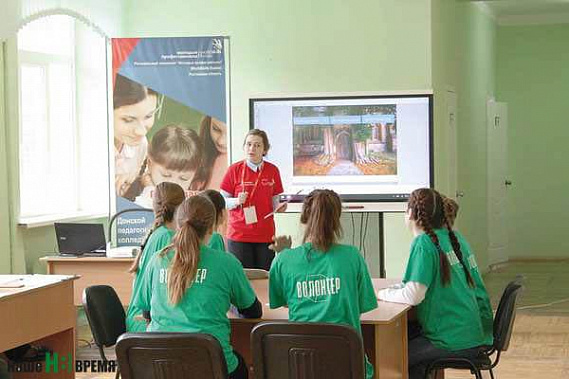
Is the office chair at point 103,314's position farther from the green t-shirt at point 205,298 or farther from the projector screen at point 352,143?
the projector screen at point 352,143

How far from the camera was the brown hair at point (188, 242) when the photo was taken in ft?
13.2

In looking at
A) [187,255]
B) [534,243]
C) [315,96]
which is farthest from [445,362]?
[534,243]

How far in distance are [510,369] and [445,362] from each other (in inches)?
89.0

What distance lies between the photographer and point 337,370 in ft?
12.5

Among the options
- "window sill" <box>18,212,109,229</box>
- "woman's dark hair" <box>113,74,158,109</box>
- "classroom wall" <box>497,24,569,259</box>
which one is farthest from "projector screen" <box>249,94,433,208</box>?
"classroom wall" <box>497,24,569,259</box>

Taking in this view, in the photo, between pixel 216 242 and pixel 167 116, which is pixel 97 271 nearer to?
pixel 167 116

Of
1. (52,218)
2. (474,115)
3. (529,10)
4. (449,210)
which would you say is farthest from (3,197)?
(529,10)

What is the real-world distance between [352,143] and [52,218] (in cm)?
248

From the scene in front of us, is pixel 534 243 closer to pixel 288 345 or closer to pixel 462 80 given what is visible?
pixel 462 80

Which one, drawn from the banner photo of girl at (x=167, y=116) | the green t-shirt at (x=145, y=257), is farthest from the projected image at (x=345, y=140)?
the green t-shirt at (x=145, y=257)

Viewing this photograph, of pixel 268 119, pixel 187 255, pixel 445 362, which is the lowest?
pixel 445 362

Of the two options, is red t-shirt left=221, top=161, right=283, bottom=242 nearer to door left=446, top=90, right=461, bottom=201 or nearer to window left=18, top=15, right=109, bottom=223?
window left=18, top=15, right=109, bottom=223

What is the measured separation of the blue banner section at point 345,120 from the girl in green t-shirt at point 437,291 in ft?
11.2

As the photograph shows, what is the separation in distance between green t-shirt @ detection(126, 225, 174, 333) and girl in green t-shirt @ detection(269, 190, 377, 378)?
80cm
